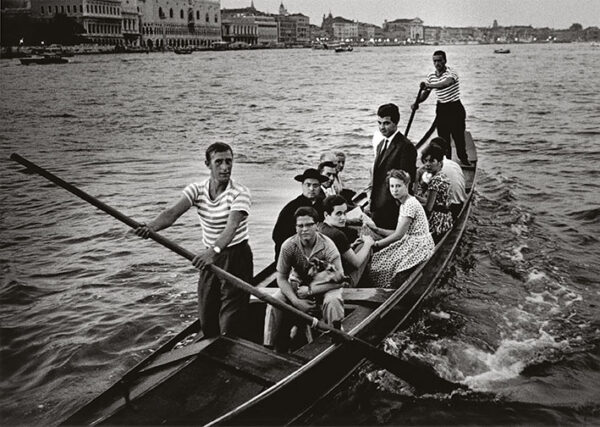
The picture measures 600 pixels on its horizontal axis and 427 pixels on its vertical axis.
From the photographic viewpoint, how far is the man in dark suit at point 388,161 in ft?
17.9

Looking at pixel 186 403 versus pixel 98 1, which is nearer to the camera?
pixel 186 403

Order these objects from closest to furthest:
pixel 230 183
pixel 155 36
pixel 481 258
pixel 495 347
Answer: pixel 230 183 → pixel 495 347 → pixel 481 258 → pixel 155 36

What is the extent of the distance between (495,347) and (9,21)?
67.0 meters

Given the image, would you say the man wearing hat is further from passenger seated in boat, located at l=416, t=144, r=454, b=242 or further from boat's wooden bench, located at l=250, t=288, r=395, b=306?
passenger seated in boat, located at l=416, t=144, r=454, b=242

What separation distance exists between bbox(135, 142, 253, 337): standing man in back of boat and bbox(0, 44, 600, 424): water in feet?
3.42

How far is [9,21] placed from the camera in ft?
200

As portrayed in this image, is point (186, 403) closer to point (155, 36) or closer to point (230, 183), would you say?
point (230, 183)

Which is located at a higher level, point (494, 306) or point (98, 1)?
point (98, 1)

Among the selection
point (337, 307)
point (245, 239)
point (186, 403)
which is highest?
point (245, 239)

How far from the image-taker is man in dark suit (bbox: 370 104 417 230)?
17.9 feet

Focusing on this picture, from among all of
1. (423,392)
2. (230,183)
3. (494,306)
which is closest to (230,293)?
(230,183)

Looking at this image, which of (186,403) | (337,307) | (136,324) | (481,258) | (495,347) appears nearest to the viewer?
(186,403)

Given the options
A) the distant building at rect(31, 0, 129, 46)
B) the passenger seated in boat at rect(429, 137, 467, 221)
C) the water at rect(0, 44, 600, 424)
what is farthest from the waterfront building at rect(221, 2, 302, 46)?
the passenger seated in boat at rect(429, 137, 467, 221)

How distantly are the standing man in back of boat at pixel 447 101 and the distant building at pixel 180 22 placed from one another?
101780 mm
